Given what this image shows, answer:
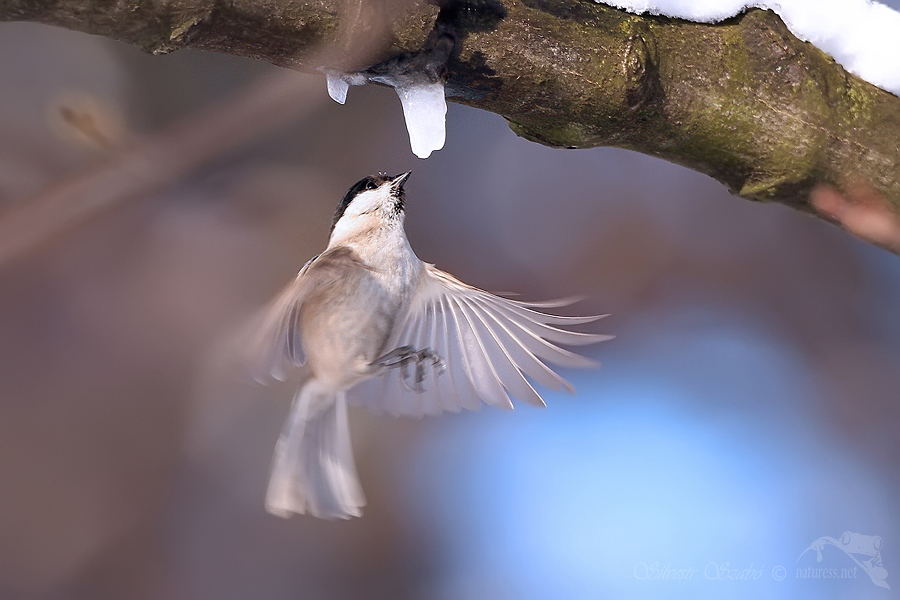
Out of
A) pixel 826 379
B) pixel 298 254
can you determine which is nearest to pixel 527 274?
pixel 298 254

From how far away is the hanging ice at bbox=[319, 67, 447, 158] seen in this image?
2.06 ft

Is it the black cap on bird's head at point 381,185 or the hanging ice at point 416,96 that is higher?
the black cap on bird's head at point 381,185

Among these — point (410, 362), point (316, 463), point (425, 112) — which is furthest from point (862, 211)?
point (316, 463)

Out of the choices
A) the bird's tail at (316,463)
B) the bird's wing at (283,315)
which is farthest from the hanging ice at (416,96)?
the bird's tail at (316,463)

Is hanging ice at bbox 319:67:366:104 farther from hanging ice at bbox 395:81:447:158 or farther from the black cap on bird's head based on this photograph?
the black cap on bird's head

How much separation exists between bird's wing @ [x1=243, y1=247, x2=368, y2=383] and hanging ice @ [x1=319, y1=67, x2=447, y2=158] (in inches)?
10.4

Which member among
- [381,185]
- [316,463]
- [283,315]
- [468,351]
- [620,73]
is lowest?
[316,463]

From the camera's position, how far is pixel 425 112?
0.66 meters

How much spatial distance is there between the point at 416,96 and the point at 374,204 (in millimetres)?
495

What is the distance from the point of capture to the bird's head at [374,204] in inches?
43.9

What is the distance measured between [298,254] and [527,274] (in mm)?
614

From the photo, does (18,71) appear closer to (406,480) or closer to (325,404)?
(325,404)

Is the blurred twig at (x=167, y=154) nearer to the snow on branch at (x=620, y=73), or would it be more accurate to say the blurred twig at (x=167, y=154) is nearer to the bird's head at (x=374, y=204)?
the snow on branch at (x=620, y=73)

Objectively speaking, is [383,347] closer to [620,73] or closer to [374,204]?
[374,204]
